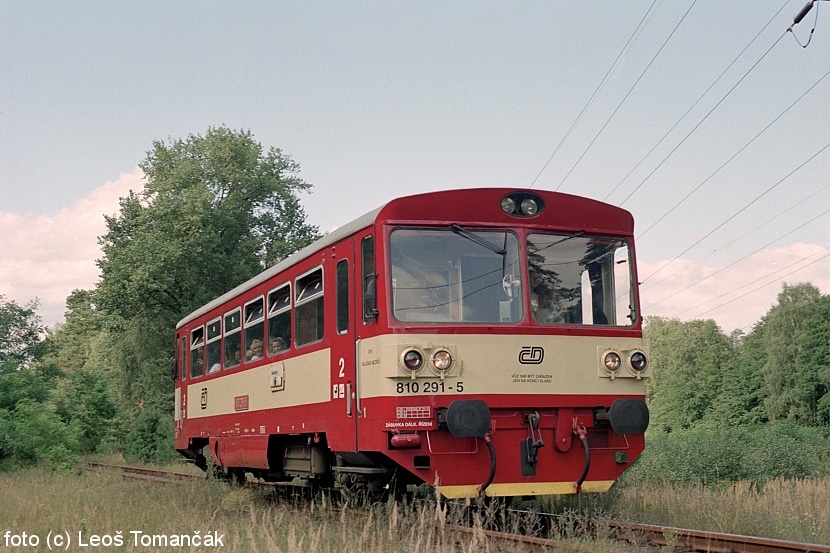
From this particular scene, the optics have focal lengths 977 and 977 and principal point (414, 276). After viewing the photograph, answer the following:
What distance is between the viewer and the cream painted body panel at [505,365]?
9.27m

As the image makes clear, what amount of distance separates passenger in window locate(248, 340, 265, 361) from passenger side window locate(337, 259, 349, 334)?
120 inches

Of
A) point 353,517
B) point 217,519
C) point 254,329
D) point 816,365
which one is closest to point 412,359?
point 353,517

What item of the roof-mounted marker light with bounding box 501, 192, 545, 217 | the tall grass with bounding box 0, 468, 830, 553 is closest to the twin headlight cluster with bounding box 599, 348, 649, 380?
the tall grass with bounding box 0, 468, 830, 553

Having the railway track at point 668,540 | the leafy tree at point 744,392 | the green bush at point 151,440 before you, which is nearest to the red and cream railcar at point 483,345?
the railway track at point 668,540

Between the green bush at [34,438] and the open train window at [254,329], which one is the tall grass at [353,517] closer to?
the open train window at [254,329]

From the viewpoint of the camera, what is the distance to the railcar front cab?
9312 mm

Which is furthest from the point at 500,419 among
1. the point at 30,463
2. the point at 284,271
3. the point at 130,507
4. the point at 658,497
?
the point at 30,463

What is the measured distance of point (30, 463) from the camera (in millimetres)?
20438

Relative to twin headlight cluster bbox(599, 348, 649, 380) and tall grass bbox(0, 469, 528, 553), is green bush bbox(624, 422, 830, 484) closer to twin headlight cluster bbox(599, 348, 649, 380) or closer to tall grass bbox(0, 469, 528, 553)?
twin headlight cluster bbox(599, 348, 649, 380)

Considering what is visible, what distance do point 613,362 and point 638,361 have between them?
302 mm

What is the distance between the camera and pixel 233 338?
49.2 feet

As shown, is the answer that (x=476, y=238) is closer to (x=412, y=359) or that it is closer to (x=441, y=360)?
Answer: (x=441, y=360)

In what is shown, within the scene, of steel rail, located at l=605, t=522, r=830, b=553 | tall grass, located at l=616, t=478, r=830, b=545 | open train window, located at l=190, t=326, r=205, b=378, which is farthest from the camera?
open train window, located at l=190, t=326, r=205, b=378

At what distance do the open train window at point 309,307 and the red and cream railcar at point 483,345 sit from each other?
13 centimetres
